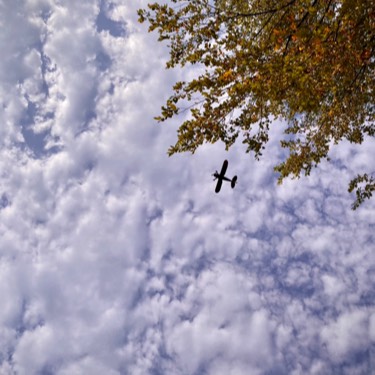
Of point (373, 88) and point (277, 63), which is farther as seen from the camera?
point (373, 88)

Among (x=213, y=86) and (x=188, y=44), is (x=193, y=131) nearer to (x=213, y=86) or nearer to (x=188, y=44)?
(x=213, y=86)

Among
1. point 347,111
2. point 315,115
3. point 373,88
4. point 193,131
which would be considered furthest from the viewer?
point 315,115

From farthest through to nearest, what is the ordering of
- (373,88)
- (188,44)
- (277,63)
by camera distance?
(373,88)
(188,44)
(277,63)

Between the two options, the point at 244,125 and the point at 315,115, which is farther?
the point at 315,115

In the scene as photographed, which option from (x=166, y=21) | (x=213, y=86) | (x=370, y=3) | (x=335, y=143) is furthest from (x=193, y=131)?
(x=335, y=143)

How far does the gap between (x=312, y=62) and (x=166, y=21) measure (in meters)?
3.03

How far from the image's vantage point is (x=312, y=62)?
214 inches

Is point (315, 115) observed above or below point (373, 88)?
above

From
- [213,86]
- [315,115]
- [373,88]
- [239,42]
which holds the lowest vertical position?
[213,86]

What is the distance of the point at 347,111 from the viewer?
913 centimetres

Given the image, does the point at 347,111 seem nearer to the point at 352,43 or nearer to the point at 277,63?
the point at 352,43

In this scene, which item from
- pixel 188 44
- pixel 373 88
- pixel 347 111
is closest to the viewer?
pixel 188 44

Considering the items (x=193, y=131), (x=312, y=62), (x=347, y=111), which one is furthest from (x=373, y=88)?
(x=193, y=131)

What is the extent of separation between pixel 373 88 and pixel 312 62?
12.9 ft
